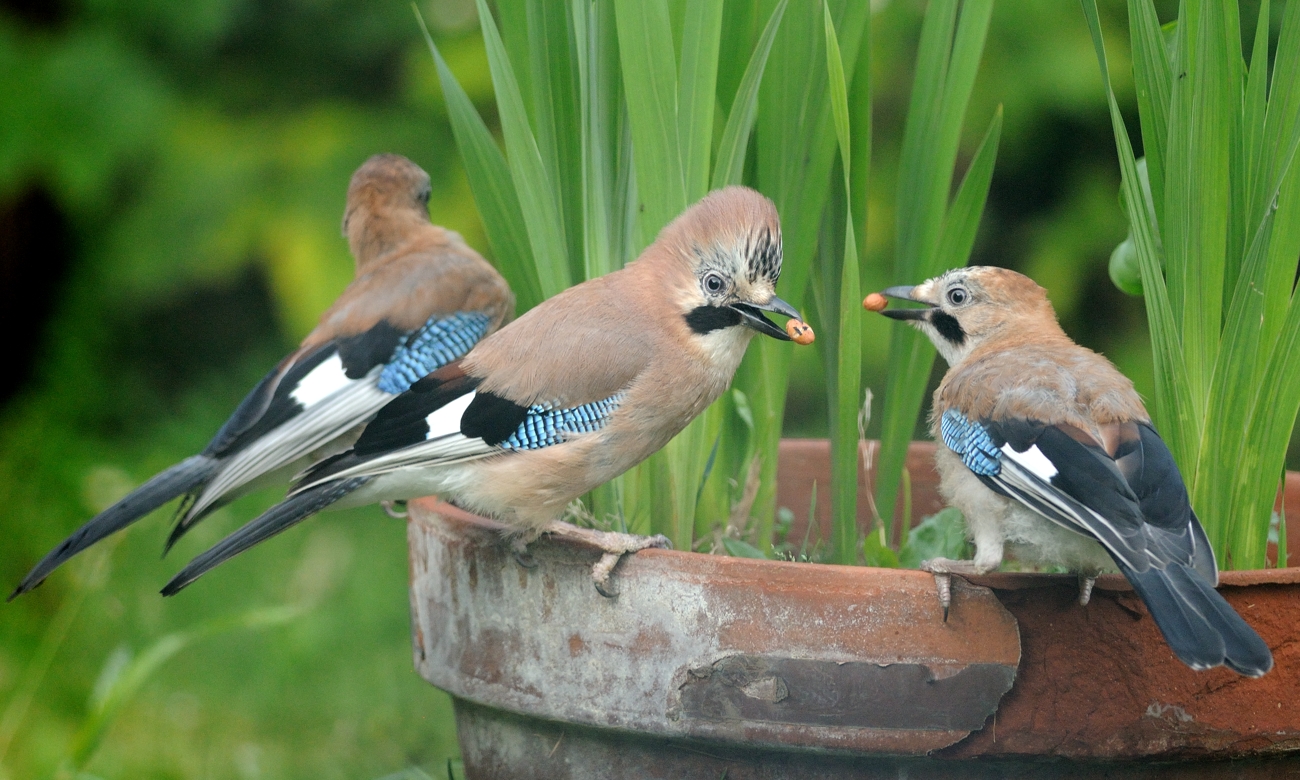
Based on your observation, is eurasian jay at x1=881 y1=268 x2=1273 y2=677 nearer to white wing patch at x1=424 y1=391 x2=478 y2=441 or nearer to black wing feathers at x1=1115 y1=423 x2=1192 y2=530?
black wing feathers at x1=1115 y1=423 x2=1192 y2=530

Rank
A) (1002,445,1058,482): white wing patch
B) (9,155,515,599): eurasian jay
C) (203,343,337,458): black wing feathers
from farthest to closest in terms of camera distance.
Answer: (203,343,337,458): black wing feathers, (9,155,515,599): eurasian jay, (1002,445,1058,482): white wing patch

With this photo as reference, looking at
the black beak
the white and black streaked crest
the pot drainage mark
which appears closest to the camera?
the pot drainage mark

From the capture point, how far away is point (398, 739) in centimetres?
369

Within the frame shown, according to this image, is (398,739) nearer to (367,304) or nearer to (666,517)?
(367,304)

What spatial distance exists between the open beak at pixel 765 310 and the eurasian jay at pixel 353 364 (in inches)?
37.2

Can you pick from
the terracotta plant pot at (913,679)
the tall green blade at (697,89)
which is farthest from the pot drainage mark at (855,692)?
the tall green blade at (697,89)

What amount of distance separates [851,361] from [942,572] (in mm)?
Result: 439

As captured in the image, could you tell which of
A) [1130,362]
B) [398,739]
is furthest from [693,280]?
[1130,362]

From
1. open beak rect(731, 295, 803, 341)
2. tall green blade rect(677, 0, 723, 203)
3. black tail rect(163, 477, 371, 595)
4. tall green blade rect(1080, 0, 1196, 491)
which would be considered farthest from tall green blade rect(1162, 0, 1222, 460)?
black tail rect(163, 477, 371, 595)

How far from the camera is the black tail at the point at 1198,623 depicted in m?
1.63

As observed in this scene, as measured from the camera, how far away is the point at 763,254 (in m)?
2.26

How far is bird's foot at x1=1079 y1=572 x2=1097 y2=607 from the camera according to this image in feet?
6.15

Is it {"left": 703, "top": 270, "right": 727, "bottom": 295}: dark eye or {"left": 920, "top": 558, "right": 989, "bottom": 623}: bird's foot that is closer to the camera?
{"left": 920, "top": 558, "right": 989, "bottom": 623}: bird's foot

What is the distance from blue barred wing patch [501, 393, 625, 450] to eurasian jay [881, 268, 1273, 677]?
0.57m
